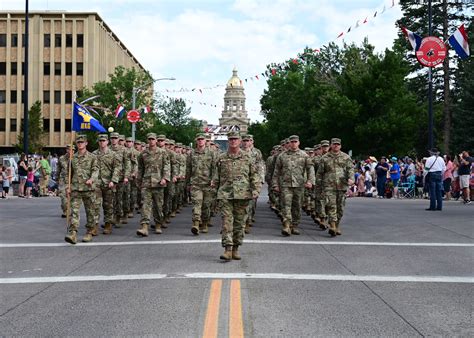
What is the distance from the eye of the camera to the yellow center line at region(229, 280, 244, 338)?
555 centimetres

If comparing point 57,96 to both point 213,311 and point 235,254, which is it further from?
point 213,311

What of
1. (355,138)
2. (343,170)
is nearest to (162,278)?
(343,170)

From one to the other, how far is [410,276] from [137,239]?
19.4ft

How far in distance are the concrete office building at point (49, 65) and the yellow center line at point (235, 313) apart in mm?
69612

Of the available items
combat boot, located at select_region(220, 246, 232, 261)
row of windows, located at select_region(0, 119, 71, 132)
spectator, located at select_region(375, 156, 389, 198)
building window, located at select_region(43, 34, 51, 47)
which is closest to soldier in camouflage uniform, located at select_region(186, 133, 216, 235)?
combat boot, located at select_region(220, 246, 232, 261)

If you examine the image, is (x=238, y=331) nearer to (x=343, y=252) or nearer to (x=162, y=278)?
(x=162, y=278)

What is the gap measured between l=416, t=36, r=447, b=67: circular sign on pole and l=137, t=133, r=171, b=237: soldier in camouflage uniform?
14.6 metres

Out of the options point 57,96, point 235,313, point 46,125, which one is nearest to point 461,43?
point 235,313

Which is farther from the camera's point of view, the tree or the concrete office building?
the concrete office building

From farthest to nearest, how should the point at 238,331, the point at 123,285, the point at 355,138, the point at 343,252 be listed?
the point at 355,138, the point at 343,252, the point at 123,285, the point at 238,331

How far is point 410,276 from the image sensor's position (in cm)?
839

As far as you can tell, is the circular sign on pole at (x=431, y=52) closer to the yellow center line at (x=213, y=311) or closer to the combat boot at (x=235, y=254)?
the combat boot at (x=235, y=254)

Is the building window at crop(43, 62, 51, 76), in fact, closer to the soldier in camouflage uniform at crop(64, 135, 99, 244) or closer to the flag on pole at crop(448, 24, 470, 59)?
the flag on pole at crop(448, 24, 470, 59)

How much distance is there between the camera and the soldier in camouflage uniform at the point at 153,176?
13.4 metres
